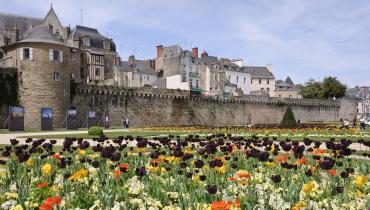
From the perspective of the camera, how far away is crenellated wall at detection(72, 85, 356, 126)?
144ft

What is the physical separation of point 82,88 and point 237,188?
3820cm

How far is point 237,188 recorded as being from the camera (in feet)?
19.1

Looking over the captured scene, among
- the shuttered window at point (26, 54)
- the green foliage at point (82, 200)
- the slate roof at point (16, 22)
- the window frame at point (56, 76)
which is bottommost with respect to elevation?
the green foliage at point (82, 200)

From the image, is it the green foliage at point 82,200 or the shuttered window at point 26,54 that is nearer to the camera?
the green foliage at point 82,200

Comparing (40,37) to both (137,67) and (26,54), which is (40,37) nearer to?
(26,54)

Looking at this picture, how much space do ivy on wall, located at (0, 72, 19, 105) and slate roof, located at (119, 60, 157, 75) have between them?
1324 inches

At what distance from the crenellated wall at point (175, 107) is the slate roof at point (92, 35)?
66.8 feet

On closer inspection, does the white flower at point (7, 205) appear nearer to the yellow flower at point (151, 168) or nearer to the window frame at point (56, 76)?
the yellow flower at point (151, 168)

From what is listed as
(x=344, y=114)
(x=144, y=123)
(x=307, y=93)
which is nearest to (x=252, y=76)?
(x=307, y=93)

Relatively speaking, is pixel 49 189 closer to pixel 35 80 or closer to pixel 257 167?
pixel 257 167

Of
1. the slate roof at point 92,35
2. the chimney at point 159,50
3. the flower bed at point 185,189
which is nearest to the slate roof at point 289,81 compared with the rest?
the chimney at point 159,50

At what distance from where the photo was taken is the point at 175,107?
51469mm

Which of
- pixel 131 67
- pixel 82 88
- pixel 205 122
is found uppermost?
pixel 131 67

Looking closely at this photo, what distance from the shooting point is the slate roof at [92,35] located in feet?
206
